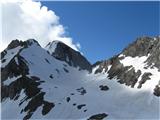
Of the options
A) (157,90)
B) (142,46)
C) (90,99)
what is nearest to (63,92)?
(90,99)

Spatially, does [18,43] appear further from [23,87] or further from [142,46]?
[142,46]

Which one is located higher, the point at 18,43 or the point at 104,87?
the point at 18,43

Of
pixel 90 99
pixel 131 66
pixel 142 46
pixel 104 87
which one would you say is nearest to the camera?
pixel 90 99

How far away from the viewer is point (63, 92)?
452ft

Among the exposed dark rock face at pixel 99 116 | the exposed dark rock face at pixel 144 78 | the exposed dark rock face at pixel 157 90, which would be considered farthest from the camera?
the exposed dark rock face at pixel 144 78

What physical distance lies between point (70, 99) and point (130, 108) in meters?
23.1

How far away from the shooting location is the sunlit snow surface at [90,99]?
112 meters

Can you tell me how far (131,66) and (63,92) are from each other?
A: 28010 millimetres

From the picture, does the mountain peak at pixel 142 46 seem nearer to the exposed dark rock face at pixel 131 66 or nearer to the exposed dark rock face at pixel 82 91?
the exposed dark rock face at pixel 131 66

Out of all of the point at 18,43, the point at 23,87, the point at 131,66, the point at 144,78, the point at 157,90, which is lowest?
the point at 157,90

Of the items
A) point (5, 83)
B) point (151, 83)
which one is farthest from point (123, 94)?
point (5, 83)

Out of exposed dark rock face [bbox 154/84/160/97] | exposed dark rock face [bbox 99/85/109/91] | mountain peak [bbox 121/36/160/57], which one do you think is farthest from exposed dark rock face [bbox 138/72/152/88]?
mountain peak [bbox 121/36/160/57]

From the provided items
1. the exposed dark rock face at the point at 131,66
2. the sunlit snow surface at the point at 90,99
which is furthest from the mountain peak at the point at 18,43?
the exposed dark rock face at the point at 131,66

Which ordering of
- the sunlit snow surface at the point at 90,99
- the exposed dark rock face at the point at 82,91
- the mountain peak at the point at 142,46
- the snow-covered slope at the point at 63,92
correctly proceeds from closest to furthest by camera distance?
the sunlit snow surface at the point at 90,99 → the snow-covered slope at the point at 63,92 → the exposed dark rock face at the point at 82,91 → the mountain peak at the point at 142,46
